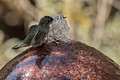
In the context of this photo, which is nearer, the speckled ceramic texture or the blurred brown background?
the speckled ceramic texture

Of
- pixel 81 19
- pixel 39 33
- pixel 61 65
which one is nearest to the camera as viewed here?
pixel 61 65

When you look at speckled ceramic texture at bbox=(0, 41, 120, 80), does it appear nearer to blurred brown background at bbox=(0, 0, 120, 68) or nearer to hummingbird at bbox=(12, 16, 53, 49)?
hummingbird at bbox=(12, 16, 53, 49)

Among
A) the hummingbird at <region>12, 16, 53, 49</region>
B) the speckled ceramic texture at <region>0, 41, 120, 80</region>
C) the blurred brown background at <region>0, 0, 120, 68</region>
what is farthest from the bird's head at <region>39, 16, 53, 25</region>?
the blurred brown background at <region>0, 0, 120, 68</region>

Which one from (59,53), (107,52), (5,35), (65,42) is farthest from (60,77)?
(5,35)

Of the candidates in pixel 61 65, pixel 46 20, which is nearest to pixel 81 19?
pixel 46 20

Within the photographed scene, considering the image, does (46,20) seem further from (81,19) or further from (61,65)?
(81,19)

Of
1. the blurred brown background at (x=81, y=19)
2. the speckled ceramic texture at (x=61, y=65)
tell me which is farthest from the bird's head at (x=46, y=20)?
the blurred brown background at (x=81, y=19)

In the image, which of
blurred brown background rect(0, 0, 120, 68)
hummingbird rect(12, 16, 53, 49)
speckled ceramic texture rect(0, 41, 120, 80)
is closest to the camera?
speckled ceramic texture rect(0, 41, 120, 80)

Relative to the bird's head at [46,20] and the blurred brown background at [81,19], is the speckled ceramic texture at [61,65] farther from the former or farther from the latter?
the blurred brown background at [81,19]

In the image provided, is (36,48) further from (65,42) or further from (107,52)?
(107,52)

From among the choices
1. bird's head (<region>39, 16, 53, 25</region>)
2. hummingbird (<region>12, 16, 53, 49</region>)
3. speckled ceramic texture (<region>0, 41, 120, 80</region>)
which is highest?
bird's head (<region>39, 16, 53, 25</region>)
